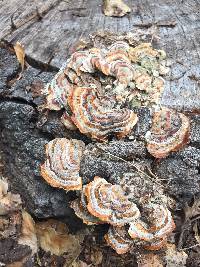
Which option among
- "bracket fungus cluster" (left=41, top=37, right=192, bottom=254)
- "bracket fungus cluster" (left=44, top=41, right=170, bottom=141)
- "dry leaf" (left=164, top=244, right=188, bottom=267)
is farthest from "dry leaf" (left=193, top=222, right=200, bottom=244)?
"bracket fungus cluster" (left=44, top=41, right=170, bottom=141)

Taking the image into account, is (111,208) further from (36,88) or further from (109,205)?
(36,88)

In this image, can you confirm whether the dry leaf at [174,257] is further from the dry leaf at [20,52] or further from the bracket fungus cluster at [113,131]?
the dry leaf at [20,52]

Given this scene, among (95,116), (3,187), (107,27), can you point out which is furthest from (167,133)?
(3,187)

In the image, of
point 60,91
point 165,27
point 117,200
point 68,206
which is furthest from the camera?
point 165,27

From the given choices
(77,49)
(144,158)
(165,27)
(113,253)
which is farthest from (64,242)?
(165,27)

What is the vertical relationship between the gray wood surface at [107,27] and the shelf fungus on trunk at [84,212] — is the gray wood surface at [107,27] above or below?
above

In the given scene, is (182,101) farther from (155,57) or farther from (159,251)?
(159,251)

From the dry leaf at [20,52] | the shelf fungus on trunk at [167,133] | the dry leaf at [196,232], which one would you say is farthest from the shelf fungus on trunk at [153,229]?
the dry leaf at [20,52]
